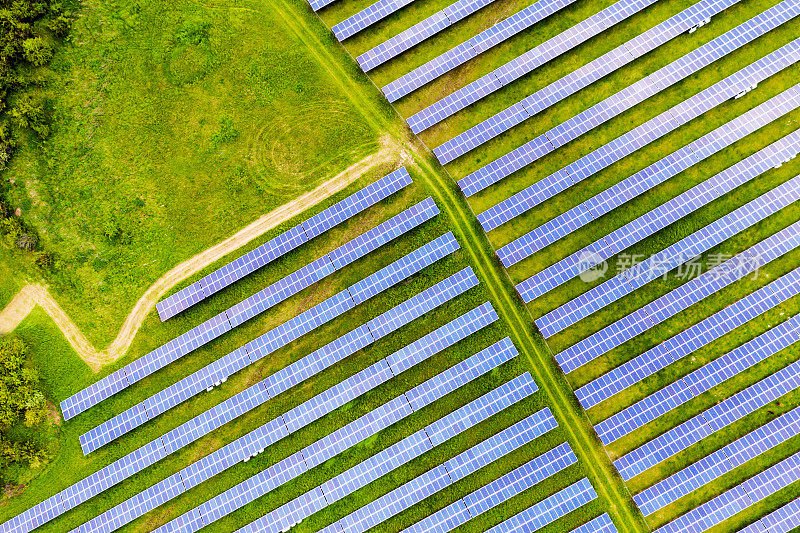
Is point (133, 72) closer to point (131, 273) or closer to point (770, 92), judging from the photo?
point (131, 273)

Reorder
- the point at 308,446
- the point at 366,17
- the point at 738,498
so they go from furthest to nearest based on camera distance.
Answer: the point at 366,17 < the point at 308,446 < the point at 738,498

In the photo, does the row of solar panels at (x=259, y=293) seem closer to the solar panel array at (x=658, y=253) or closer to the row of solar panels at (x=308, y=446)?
the row of solar panels at (x=308, y=446)

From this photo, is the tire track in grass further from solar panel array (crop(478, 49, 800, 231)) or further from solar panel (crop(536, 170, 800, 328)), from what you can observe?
solar panel array (crop(478, 49, 800, 231))

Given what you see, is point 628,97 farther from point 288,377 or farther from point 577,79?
point 288,377

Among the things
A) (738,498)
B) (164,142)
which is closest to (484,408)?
(738,498)

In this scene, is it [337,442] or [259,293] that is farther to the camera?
[259,293]

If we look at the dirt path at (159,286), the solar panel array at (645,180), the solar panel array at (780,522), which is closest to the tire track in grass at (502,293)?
the solar panel array at (645,180)
